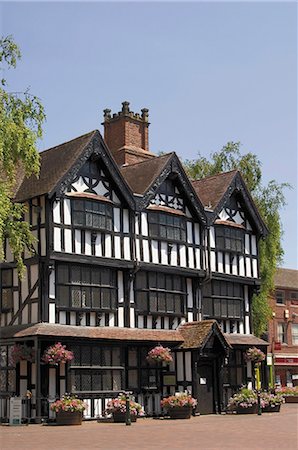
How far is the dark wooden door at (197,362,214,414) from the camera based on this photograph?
3347cm

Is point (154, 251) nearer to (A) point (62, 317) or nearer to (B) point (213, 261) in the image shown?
(B) point (213, 261)

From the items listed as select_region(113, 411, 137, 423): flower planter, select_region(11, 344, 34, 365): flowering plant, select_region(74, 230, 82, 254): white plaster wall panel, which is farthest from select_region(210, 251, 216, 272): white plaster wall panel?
select_region(11, 344, 34, 365): flowering plant

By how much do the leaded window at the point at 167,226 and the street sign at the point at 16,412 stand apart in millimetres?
9808

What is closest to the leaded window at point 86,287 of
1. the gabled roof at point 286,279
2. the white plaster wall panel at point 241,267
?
the white plaster wall panel at point 241,267

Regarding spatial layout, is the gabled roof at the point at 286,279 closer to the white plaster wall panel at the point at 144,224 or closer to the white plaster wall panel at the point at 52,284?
the white plaster wall panel at the point at 144,224

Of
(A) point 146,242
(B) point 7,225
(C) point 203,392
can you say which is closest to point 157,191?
(A) point 146,242

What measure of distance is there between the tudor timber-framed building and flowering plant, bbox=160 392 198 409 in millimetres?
2132

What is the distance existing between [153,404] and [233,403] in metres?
3.51

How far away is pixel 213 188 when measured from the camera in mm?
38344

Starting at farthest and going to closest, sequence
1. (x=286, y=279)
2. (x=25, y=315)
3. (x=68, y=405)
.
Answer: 1. (x=286, y=279)
2. (x=25, y=315)
3. (x=68, y=405)

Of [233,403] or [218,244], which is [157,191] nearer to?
[218,244]

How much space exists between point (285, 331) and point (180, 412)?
3130 centimetres

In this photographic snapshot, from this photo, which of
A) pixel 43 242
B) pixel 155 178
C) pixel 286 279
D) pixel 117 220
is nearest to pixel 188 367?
pixel 117 220

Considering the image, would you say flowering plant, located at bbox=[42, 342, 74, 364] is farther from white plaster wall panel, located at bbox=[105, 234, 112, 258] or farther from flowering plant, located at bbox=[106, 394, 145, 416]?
white plaster wall panel, located at bbox=[105, 234, 112, 258]
